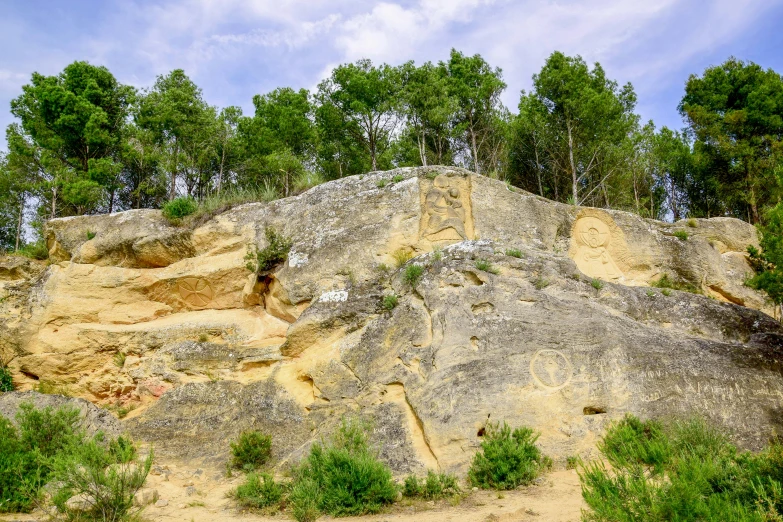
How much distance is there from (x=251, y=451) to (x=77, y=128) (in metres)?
16.9

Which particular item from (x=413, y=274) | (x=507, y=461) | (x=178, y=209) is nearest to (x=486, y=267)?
(x=413, y=274)

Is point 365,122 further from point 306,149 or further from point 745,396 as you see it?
point 745,396

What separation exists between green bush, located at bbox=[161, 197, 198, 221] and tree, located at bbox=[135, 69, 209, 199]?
4.35 meters

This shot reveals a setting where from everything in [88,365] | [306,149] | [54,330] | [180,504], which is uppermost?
[306,149]

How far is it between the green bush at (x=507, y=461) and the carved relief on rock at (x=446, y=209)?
21.3 feet

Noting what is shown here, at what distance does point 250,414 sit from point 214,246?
6.44m

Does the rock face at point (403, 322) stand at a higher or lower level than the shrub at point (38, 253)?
lower

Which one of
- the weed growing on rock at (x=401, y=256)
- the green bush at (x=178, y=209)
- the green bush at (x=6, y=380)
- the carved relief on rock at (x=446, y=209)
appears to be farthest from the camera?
the green bush at (x=178, y=209)

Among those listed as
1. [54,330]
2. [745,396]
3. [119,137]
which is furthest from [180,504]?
[119,137]

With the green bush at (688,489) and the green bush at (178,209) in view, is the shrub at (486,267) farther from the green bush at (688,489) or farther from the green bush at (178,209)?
the green bush at (178,209)

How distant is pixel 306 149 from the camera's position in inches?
951

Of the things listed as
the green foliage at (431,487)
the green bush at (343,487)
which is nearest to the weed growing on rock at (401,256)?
the green bush at (343,487)

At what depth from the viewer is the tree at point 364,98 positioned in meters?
22.2

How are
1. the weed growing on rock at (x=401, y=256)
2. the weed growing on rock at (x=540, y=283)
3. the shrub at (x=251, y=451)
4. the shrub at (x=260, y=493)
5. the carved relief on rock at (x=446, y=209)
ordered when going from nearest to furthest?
1. the shrub at (x=260, y=493)
2. the shrub at (x=251, y=451)
3. the weed growing on rock at (x=540, y=283)
4. the weed growing on rock at (x=401, y=256)
5. the carved relief on rock at (x=446, y=209)
